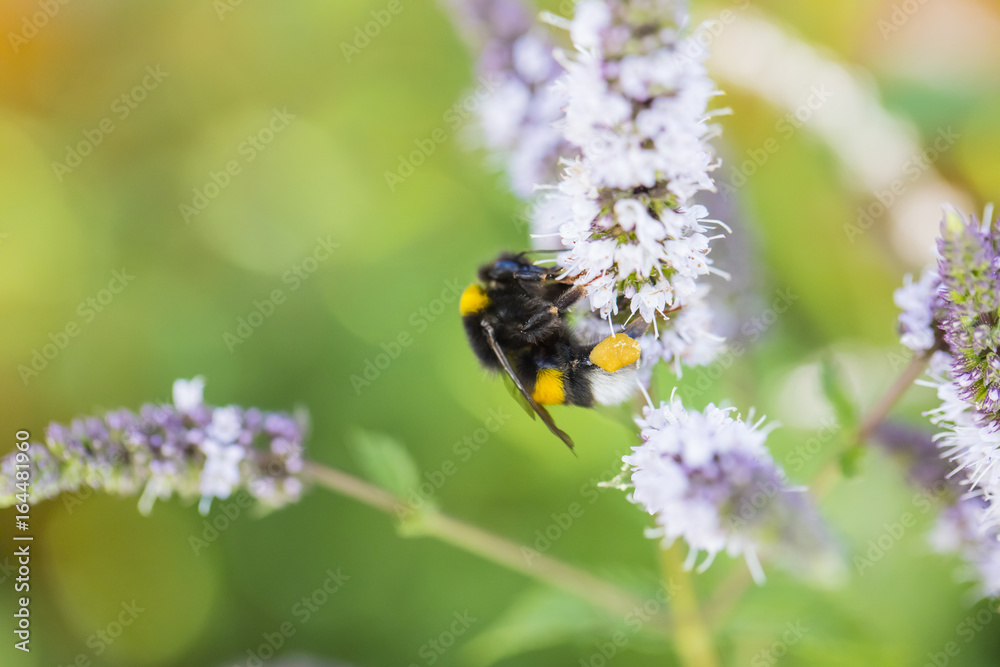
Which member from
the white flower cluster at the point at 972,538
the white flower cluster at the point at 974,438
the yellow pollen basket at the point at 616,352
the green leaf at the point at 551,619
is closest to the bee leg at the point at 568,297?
the yellow pollen basket at the point at 616,352

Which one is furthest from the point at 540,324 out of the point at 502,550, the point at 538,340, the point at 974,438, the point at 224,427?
the point at 974,438

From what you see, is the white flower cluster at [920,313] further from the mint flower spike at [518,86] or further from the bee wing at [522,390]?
the mint flower spike at [518,86]

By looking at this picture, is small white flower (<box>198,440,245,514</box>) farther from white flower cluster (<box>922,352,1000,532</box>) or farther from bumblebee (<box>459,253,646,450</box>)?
white flower cluster (<box>922,352,1000,532</box>)

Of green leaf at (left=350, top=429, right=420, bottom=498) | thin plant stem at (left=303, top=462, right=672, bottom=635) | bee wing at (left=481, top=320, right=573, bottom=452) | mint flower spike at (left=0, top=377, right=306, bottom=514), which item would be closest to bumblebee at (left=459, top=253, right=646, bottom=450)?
bee wing at (left=481, top=320, right=573, bottom=452)

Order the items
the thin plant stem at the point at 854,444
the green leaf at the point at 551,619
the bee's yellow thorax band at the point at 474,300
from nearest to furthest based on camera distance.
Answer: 1. the thin plant stem at the point at 854,444
2. the bee's yellow thorax band at the point at 474,300
3. the green leaf at the point at 551,619

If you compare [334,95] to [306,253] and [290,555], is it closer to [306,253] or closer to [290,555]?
[306,253]

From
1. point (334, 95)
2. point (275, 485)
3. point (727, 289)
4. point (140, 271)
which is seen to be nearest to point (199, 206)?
point (140, 271)
